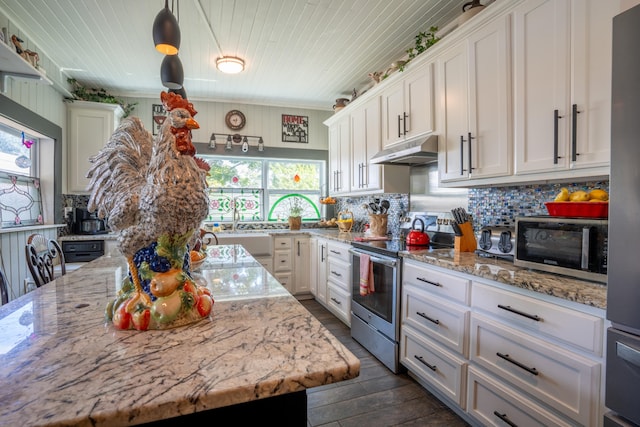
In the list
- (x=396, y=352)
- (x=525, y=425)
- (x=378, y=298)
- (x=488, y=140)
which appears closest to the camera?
(x=525, y=425)

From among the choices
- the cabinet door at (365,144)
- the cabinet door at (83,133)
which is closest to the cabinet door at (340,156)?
the cabinet door at (365,144)

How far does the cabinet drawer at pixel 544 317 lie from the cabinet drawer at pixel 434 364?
0.41 metres

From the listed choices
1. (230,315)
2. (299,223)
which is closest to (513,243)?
(230,315)

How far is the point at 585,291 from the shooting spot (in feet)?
3.94

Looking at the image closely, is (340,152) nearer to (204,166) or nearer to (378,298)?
(378,298)

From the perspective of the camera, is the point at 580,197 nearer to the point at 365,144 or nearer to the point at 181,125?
the point at 181,125

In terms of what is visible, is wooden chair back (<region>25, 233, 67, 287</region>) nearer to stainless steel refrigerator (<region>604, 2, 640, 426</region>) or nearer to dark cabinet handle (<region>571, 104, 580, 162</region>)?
stainless steel refrigerator (<region>604, 2, 640, 426</region>)

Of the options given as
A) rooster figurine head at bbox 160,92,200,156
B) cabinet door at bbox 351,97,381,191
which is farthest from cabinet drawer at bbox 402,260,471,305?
rooster figurine head at bbox 160,92,200,156

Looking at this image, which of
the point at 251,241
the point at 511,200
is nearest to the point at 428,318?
the point at 511,200

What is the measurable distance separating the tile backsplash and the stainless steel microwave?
0.27 metres

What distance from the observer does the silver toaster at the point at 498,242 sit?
1822mm

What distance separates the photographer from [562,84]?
1522mm

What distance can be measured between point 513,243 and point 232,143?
12.2 ft

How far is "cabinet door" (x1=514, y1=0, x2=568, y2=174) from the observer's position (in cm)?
152
